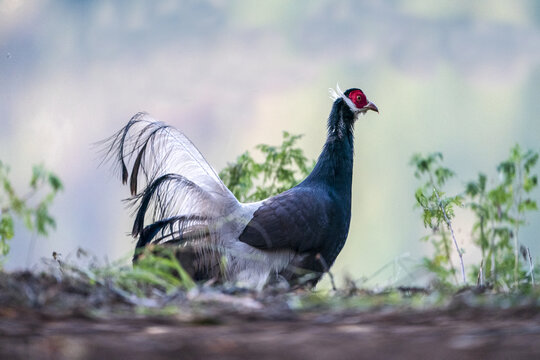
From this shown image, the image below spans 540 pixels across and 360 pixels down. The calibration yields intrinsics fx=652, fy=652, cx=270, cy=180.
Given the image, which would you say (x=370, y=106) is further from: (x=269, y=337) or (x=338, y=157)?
(x=269, y=337)

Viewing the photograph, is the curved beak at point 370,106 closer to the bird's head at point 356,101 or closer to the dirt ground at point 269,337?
the bird's head at point 356,101

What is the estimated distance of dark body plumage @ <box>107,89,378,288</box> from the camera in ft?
11.2

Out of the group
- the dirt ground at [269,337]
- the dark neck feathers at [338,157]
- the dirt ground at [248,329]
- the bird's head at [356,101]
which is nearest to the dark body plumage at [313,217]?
the dark neck feathers at [338,157]

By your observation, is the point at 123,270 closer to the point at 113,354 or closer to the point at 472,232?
the point at 113,354

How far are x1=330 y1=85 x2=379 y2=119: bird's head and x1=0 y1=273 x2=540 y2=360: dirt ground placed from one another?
9.00 feet

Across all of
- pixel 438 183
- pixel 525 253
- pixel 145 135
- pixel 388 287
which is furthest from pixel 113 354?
pixel 438 183

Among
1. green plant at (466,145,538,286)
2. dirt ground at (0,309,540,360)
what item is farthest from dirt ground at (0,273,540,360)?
green plant at (466,145,538,286)

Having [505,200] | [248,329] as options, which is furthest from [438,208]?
[248,329]

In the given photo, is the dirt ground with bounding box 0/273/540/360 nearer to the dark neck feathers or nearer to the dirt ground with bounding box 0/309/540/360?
the dirt ground with bounding box 0/309/540/360

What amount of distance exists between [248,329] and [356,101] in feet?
10.3

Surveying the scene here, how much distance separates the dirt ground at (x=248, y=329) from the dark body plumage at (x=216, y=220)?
1821 mm

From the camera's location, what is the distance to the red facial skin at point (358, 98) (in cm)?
421

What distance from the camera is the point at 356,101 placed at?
4.21m

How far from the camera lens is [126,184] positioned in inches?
130
